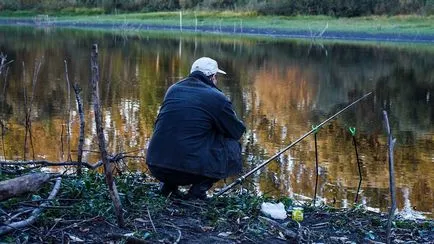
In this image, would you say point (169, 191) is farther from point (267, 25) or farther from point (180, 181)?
point (267, 25)

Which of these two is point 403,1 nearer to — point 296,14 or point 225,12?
point 296,14

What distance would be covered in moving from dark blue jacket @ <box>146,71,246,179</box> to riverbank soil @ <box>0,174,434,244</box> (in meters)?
0.33

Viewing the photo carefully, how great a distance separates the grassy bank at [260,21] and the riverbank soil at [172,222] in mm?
36208

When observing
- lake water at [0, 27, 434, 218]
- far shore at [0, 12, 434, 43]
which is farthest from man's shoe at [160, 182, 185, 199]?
far shore at [0, 12, 434, 43]

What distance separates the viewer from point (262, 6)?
2148 inches

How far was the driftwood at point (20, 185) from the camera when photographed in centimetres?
452

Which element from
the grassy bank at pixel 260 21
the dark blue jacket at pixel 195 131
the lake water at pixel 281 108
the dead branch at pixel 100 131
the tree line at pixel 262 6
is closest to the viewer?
the dead branch at pixel 100 131

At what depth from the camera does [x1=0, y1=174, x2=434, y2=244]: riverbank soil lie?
16.1ft

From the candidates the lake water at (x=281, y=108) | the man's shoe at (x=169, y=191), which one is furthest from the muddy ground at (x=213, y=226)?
the lake water at (x=281, y=108)

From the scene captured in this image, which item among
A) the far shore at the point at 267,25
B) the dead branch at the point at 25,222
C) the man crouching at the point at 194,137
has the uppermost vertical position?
the man crouching at the point at 194,137

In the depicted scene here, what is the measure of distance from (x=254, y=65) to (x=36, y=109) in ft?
45.7

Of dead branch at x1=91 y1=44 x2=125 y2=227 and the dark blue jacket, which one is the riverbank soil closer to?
dead branch at x1=91 y1=44 x2=125 y2=227

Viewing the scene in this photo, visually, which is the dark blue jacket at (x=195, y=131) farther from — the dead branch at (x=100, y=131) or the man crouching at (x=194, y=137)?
the dead branch at (x=100, y=131)

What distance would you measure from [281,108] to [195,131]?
35.7 feet
